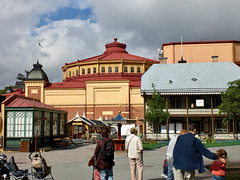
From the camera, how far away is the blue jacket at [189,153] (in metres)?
6.94

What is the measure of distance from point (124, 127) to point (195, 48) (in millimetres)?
25520

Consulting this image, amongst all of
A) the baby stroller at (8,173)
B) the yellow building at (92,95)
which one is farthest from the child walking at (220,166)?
the yellow building at (92,95)

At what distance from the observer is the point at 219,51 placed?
6278cm

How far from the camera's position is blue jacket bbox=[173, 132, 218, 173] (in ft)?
22.8

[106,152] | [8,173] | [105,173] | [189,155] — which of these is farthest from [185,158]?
[8,173]

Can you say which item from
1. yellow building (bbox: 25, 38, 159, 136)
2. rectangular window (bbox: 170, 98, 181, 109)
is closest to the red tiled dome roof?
yellow building (bbox: 25, 38, 159, 136)

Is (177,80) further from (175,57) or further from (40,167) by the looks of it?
(40,167)

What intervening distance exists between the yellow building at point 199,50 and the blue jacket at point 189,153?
56.5 metres

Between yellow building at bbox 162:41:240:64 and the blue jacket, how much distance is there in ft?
185

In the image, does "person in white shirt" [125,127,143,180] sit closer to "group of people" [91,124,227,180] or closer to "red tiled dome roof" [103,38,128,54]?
"group of people" [91,124,227,180]

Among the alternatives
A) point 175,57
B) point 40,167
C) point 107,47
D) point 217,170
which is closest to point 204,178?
point 217,170

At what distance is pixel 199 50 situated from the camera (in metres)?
63.2

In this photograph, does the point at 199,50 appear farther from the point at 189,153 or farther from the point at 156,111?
the point at 189,153

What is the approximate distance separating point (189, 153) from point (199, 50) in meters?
58.3
